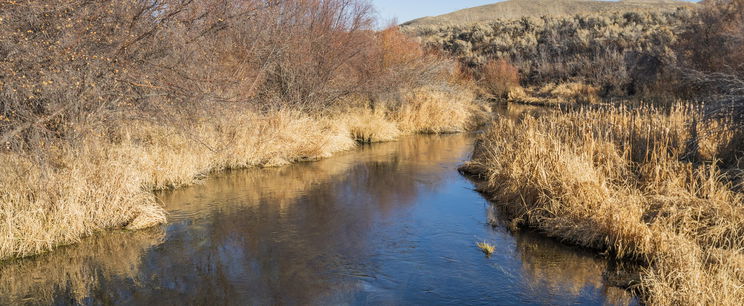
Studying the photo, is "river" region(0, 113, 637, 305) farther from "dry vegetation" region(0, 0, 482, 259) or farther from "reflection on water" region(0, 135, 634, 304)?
"dry vegetation" region(0, 0, 482, 259)

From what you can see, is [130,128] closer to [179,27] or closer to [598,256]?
[179,27]

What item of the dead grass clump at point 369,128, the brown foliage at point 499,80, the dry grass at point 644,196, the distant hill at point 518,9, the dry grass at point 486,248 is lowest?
the dry grass at point 486,248

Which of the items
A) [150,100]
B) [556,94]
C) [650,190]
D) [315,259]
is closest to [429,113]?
[556,94]

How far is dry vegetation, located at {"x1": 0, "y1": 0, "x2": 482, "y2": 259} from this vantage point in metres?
7.88

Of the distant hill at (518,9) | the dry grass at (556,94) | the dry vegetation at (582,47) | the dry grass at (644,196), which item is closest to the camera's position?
the dry grass at (644,196)

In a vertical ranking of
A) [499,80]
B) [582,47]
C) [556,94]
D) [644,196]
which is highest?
[582,47]

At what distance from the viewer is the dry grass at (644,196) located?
618 centimetres

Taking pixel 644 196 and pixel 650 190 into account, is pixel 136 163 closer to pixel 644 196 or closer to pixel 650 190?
pixel 644 196

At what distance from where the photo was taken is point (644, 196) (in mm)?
8594

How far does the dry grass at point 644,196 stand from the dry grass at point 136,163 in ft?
19.8

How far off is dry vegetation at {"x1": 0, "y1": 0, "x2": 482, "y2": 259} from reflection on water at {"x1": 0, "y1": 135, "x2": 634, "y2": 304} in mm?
701

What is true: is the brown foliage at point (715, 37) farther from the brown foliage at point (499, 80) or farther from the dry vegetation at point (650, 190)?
the dry vegetation at point (650, 190)

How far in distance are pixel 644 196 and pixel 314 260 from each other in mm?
5158

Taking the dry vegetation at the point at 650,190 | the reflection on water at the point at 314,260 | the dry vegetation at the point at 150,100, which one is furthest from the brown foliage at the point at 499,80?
the reflection on water at the point at 314,260
